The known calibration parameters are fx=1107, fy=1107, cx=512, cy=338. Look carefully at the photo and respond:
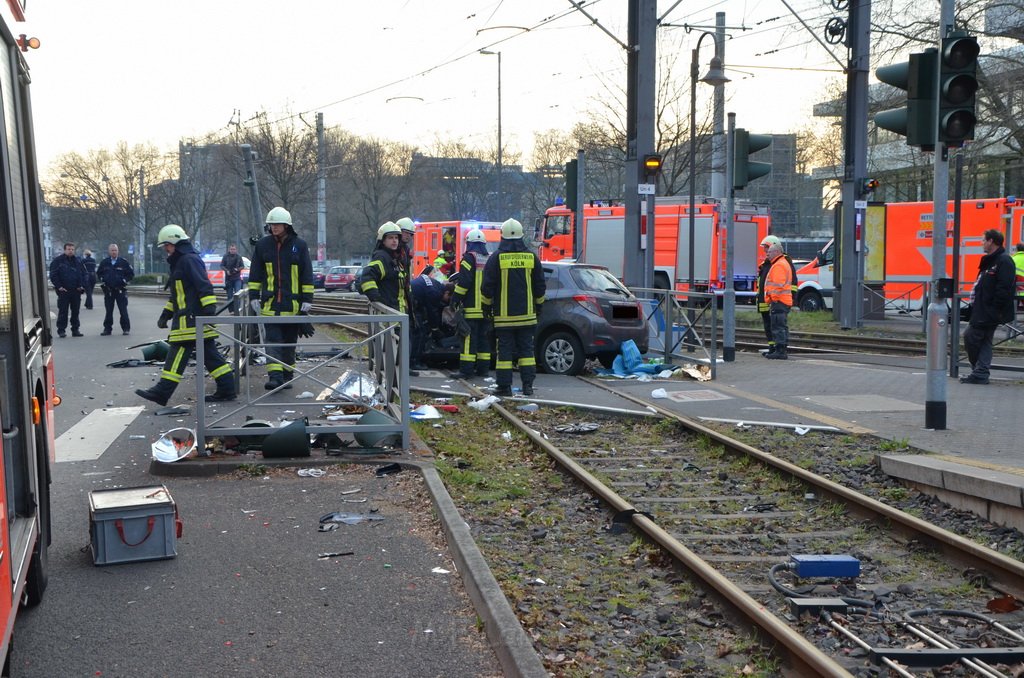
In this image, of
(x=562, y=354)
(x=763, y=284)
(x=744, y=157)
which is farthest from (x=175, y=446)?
(x=763, y=284)

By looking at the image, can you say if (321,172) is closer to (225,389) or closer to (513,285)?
(513,285)

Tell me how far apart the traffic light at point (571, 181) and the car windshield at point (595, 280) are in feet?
14.2

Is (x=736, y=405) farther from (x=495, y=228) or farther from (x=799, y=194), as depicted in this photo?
(x=799, y=194)

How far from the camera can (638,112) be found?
1823 cm

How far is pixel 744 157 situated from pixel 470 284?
187 inches

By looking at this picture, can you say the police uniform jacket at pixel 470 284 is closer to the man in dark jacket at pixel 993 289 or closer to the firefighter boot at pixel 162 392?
the firefighter boot at pixel 162 392

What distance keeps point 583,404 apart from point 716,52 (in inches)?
589

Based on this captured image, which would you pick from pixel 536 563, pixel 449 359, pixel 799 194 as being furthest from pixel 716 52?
pixel 799 194

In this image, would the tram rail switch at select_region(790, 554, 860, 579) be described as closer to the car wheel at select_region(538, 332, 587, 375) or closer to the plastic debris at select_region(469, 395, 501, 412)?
the plastic debris at select_region(469, 395, 501, 412)

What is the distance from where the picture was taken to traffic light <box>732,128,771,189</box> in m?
15.6

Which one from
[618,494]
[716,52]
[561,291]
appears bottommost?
[618,494]

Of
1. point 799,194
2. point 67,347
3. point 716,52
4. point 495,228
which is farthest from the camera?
point 799,194

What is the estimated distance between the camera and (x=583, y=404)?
12328mm

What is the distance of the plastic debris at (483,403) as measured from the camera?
12.2 metres
